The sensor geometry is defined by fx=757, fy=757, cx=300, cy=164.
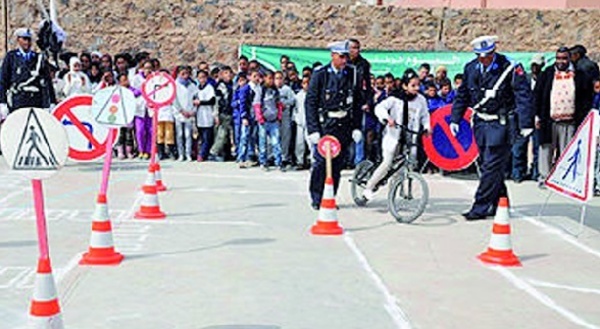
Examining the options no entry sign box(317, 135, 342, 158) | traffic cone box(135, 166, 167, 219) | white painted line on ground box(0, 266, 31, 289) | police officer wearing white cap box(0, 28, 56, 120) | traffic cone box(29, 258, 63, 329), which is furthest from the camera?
police officer wearing white cap box(0, 28, 56, 120)

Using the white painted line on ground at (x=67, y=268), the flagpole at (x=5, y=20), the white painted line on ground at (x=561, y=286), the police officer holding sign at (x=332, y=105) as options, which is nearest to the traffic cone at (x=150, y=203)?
the white painted line on ground at (x=67, y=268)

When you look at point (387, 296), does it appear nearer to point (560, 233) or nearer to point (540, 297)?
point (540, 297)

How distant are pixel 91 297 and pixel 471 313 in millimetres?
2942

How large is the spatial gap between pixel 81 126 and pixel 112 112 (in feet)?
1.48

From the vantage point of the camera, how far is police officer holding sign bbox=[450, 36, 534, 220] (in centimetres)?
959

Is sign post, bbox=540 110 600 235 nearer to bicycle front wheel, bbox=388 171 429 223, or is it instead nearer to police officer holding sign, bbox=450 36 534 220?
police officer holding sign, bbox=450 36 534 220

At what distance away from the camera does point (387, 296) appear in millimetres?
6172

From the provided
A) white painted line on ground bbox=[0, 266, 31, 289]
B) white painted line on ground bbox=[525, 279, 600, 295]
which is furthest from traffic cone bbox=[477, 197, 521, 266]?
white painted line on ground bbox=[0, 266, 31, 289]

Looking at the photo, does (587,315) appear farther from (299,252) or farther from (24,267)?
(24,267)

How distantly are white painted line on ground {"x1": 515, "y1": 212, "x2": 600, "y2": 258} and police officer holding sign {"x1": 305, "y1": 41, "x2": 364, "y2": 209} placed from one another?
8.29ft

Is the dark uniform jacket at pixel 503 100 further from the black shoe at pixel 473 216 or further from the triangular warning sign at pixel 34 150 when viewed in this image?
the triangular warning sign at pixel 34 150

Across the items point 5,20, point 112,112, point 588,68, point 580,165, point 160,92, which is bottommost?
point 580,165

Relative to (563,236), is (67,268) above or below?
above

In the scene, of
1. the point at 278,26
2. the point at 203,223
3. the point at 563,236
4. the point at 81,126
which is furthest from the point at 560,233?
the point at 278,26
